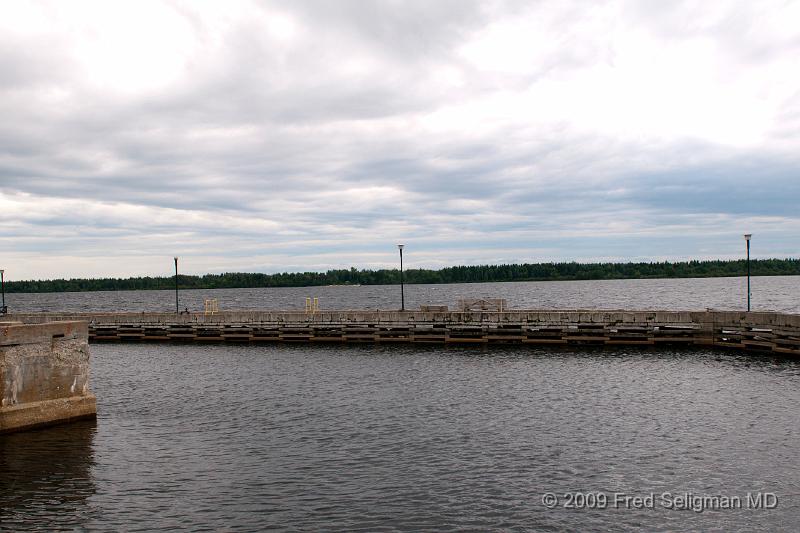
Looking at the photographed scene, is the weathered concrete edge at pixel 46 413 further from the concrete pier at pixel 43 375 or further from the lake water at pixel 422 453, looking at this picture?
the lake water at pixel 422 453

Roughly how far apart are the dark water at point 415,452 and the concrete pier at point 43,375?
0.99 meters

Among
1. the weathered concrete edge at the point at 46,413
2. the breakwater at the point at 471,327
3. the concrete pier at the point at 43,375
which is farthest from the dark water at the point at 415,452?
the breakwater at the point at 471,327

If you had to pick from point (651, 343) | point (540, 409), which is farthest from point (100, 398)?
point (651, 343)

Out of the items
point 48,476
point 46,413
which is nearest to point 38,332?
point 46,413

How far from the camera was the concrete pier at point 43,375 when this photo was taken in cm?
2170

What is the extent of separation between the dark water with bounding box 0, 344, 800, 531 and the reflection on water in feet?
0.21

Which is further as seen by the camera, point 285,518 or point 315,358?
point 315,358

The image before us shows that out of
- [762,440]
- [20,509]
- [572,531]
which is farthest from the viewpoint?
[762,440]

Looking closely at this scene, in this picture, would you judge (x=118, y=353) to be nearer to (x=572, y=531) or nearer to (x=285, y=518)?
(x=285, y=518)

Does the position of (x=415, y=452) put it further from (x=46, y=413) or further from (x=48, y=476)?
(x=46, y=413)

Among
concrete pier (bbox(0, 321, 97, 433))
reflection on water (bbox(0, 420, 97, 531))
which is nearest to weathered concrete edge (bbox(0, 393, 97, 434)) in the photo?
concrete pier (bbox(0, 321, 97, 433))

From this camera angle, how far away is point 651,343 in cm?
4250

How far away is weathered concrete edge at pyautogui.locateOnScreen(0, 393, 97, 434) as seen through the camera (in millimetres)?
21766

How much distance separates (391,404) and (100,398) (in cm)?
1419
